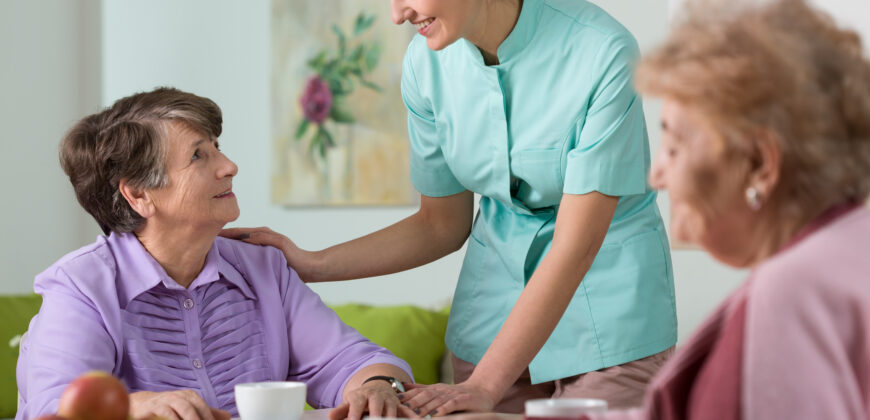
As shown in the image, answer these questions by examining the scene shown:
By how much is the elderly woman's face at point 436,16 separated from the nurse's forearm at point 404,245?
528mm

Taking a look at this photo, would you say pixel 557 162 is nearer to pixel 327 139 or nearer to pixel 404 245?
pixel 404 245

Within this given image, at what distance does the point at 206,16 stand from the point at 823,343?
155 inches

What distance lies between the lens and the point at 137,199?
2.00 m

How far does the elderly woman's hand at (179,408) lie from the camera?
4.87 feet

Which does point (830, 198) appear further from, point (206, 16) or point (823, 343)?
point (206, 16)

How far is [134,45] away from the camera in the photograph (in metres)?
4.61

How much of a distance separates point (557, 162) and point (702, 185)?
929mm

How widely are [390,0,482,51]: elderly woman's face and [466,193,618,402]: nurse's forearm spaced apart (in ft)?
1.27

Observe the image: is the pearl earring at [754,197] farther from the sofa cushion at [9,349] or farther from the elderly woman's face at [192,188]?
the sofa cushion at [9,349]

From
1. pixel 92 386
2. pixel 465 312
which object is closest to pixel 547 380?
pixel 465 312

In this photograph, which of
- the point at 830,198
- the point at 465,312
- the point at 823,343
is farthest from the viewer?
the point at 465,312

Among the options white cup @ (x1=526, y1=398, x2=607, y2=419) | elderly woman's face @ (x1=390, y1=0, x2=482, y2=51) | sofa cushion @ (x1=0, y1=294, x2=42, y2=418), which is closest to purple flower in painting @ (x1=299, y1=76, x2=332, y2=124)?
sofa cushion @ (x1=0, y1=294, x2=42, y2=418)

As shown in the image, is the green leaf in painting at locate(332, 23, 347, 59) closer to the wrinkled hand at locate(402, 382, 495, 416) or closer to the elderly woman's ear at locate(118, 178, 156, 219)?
the elderly woman's ear at locate(118, 178, 156, 219)

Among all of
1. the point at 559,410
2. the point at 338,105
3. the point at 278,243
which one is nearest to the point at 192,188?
the point at 278,243
